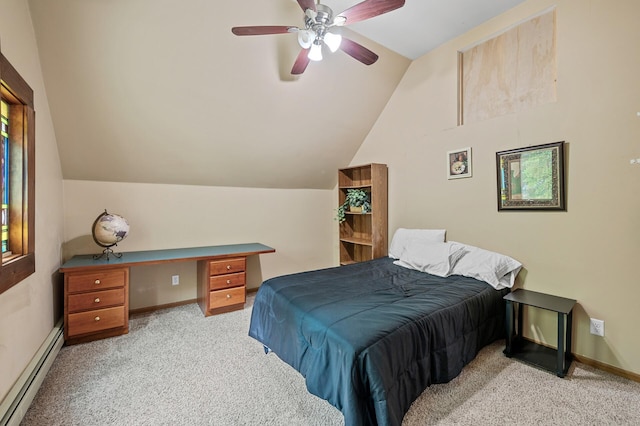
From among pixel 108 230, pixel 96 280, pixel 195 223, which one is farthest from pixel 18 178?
pixel 195 223

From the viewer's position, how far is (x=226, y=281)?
3250 mm

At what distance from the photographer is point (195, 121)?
9.66 ft

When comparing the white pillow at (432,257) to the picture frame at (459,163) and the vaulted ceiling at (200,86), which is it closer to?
the picture frame at (459,163)

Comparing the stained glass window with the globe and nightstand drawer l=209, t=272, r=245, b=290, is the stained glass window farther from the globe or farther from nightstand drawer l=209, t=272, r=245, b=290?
nightstand drawer l=209, t=272, r=245, b=290

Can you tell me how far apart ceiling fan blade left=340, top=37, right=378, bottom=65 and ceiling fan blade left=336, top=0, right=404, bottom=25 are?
255 mm

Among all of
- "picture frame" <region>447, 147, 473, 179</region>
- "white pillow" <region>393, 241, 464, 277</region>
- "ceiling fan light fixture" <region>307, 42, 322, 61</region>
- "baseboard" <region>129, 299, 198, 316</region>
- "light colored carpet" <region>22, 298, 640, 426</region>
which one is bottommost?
"light colored carpet" <region>22, 298, 640, 426</region>

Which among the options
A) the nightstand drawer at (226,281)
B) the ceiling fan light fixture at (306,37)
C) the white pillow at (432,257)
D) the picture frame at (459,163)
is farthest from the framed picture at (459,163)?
the nightstand drawer at (226,281)

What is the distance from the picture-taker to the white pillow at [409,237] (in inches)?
126

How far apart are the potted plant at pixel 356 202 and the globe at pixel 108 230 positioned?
8.92ft

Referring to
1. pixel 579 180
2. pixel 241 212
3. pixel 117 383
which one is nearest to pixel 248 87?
pixel 241 212

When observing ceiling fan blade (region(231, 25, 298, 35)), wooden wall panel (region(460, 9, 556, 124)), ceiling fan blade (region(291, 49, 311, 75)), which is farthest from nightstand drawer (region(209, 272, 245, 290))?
wooden wall panel (region(460, 9, 556, 124))

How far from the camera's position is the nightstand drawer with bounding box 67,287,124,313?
98.3 inches

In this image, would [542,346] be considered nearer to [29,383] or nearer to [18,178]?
[29,383]

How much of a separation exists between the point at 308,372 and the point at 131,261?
6.89 feet
